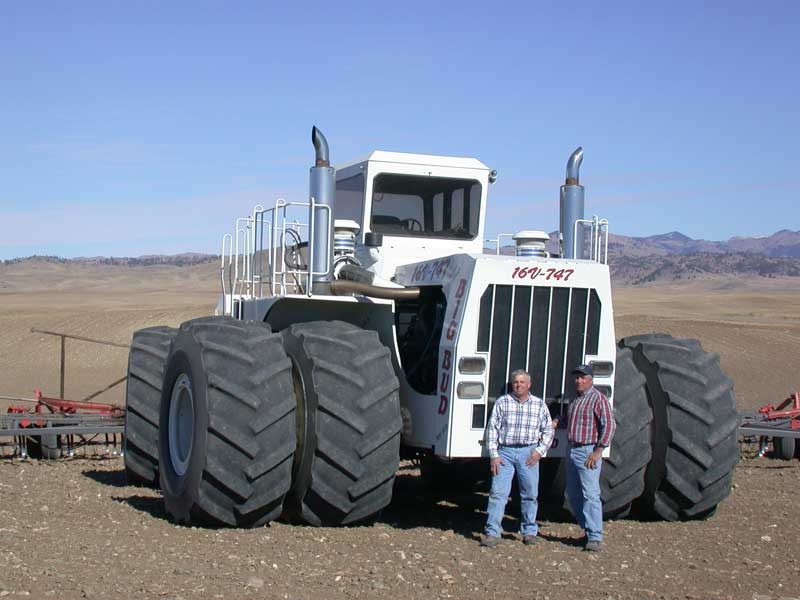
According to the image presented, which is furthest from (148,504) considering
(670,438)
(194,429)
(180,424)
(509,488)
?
(670,438)

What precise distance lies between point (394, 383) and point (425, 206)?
3156 millimetres

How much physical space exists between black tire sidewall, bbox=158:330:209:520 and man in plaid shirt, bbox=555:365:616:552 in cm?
292

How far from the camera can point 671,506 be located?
32.9 ft

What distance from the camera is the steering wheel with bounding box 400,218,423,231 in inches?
462

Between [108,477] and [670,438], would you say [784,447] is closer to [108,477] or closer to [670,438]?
[670,438]

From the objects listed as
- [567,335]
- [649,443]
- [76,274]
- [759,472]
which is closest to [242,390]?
[567,335]

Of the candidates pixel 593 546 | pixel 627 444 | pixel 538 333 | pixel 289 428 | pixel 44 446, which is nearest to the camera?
pixel 593 546

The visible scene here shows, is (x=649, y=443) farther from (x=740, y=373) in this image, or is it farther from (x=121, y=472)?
(x=740, y=373)

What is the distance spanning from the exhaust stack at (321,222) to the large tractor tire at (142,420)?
8.26 feet

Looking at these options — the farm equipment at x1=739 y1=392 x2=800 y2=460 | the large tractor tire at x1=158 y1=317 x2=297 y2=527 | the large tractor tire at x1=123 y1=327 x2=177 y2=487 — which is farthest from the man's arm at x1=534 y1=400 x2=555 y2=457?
the farm equipment at x1=739 y1=392 x2=800 y2=460

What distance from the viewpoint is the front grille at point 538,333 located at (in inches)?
368

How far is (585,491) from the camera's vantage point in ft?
29.9

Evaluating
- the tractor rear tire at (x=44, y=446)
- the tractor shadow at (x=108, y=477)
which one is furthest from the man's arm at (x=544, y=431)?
the tractor rear tire at (x=44, y=446)

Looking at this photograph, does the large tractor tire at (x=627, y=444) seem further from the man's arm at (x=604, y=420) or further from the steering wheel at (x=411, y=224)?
the steering wheel at (x=411, y=224)
